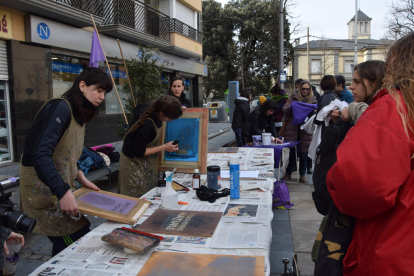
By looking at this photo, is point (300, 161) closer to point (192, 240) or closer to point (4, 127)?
point (192, 240)

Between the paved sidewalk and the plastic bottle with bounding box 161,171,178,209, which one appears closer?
the plastic bottle with bounding box 161,171,178,209

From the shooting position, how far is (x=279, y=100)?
8.02m

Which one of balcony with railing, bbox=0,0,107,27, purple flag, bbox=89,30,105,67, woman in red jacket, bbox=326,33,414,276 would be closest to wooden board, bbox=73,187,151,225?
woman in red jacket, bbox=326,33,414,276

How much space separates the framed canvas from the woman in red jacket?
7.25ft

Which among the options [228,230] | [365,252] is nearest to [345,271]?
[365,252]

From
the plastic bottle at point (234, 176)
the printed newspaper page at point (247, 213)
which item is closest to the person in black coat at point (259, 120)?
the plastic bottle at point (234, 176)

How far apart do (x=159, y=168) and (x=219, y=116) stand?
18437 millimetres

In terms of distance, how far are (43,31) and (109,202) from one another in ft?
26.4

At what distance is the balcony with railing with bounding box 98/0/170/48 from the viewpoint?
11.1m

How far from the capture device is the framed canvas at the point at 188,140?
337 cm

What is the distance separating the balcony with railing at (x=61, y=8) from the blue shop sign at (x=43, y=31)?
0.29 metres

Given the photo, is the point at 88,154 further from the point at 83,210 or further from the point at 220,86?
the point at 220,86

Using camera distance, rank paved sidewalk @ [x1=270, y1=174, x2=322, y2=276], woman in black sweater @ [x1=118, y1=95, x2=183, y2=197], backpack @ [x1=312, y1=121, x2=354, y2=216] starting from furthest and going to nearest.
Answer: paved sidewalk @ [x1=270, y1=174, x2=322, y2=276]
woman in black sweater @ [x1=118, y1=95, x2=183, y2=197]
backpack @ [x1=312, y1=121, x2=354, y2=216]

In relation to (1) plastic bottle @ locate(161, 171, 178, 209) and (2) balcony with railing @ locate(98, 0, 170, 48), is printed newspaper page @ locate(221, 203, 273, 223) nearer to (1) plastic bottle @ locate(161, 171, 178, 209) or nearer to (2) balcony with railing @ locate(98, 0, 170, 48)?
(1) plastic bottle @ locate(161, 171, 178, 209)
